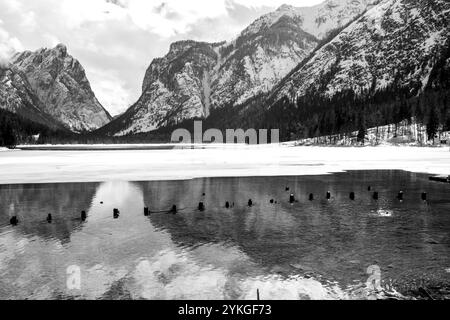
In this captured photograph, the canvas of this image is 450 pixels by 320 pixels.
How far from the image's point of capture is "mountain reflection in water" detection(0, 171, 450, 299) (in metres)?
15.2

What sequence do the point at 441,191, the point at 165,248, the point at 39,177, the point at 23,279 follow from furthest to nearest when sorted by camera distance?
the point at 39,177 < the point at 441,191 < the point at 165,248 < the point at 23,279

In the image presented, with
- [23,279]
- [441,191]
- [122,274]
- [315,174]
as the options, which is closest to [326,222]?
[122,274]

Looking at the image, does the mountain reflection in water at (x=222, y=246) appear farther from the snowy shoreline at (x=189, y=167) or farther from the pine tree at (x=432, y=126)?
the pine tree at (x=432, y=126)

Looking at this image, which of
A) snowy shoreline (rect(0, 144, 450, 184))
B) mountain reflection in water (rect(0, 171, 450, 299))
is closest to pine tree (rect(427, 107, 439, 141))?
snowy shoreline (rect(0, 144, 450, 184))

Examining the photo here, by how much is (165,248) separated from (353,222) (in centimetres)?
1286

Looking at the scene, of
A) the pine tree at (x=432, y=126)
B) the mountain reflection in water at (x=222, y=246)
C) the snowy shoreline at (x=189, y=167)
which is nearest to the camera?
the mountain reflection in water at (x=222, y=246)

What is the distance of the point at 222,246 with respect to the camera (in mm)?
20906

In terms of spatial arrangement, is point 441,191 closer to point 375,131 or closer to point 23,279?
point 23,279

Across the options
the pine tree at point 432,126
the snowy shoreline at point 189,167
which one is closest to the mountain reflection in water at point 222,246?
the snowy shoreline at point 189,167

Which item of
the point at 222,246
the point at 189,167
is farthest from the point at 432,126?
the point at 222,246

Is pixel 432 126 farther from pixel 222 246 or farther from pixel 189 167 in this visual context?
pixel 222 246

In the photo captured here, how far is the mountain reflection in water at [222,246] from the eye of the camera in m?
15.2

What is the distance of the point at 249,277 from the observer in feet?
53.4

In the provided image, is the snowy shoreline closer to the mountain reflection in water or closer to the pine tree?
the mountain reflection in water
